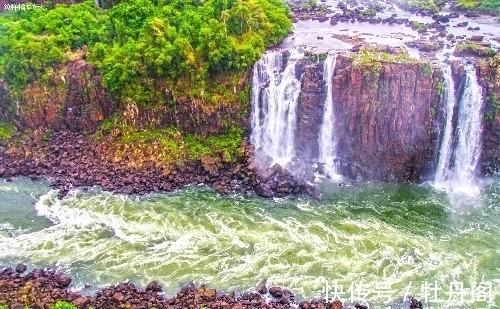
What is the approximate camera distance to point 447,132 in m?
34.8

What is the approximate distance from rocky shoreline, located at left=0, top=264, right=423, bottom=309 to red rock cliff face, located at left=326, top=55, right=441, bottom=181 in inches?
474

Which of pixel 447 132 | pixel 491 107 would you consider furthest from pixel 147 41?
pixel 491 107

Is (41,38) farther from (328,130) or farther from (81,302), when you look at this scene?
(81,302)

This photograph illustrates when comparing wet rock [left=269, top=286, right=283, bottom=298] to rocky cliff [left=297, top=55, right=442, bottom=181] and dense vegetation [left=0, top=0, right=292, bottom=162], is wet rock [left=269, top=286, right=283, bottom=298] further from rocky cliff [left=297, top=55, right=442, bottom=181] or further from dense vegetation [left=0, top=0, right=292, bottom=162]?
rocky cliff [left=297, top=55, right=442, bottom=181]

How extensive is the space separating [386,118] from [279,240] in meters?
11.5

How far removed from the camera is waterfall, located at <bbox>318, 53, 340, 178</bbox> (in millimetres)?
35688

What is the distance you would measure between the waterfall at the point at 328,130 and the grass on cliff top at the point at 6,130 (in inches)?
904

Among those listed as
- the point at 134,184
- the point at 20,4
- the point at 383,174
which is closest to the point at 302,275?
the point at 383,174

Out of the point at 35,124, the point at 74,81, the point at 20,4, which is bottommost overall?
the point at 35,124

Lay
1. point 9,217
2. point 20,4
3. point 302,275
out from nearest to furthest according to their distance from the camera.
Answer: point 302,275, point 9,217, point 20,4

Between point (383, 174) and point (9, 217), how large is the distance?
24371 millimetres

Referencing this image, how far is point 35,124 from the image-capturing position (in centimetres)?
3953

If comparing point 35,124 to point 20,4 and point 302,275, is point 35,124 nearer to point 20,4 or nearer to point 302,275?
point 20,4

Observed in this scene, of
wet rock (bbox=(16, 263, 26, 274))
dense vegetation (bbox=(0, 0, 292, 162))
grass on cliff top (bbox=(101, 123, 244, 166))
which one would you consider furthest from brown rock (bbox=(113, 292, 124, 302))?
dense vegetation (bbox=(0, 0, 292, 162))
